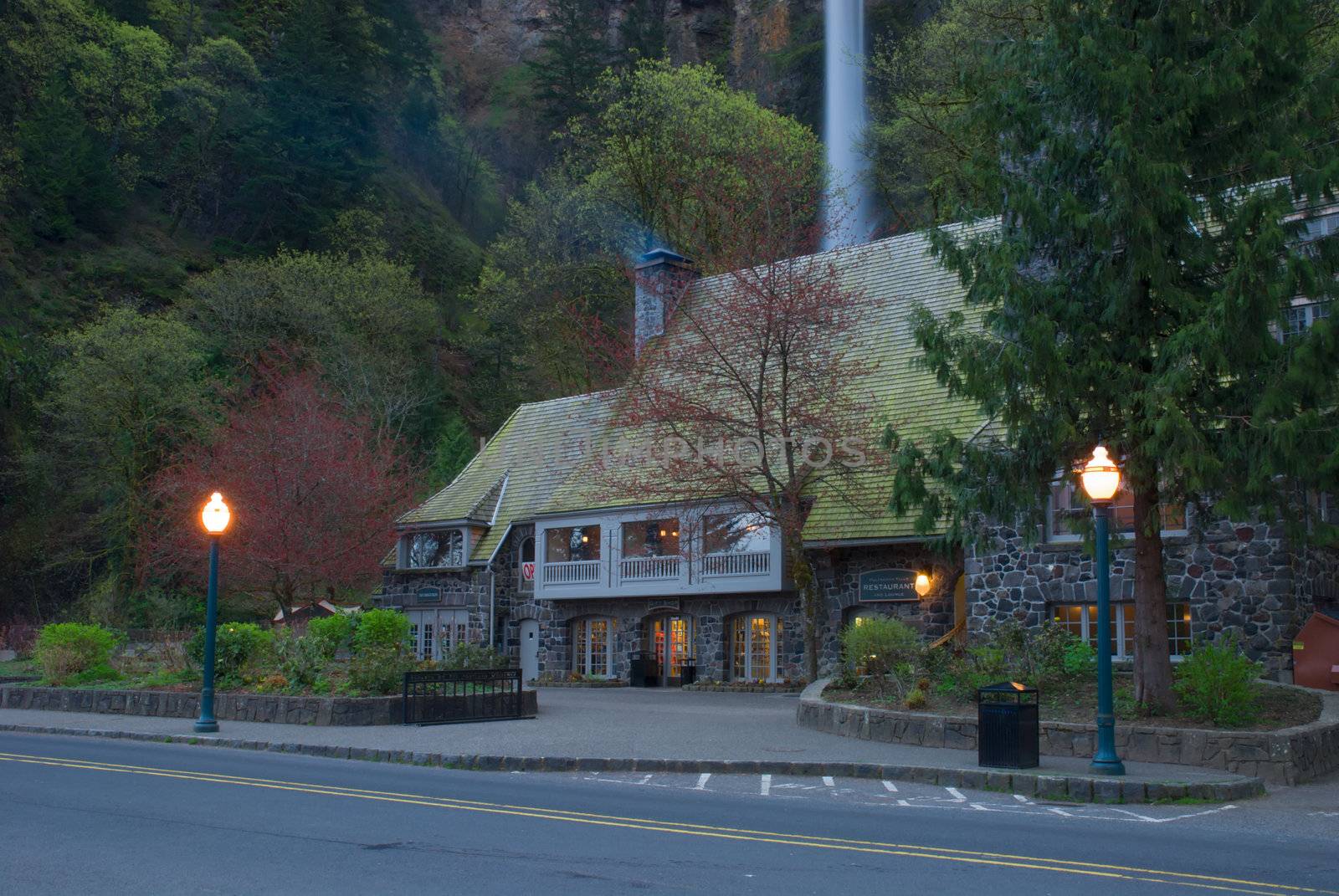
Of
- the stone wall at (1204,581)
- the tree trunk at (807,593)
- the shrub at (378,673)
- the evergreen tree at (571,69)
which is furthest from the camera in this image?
the evergreen tree at (571,69)

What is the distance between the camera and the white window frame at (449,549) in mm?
35469

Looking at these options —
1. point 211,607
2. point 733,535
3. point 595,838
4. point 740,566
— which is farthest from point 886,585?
point 595,838

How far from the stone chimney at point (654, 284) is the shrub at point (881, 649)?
1501cm

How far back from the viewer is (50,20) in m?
59.2

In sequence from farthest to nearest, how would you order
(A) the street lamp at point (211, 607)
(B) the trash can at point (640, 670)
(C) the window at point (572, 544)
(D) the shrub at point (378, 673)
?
(C) the window at point (572, 544) < (B) the trash can at point (640, 670) < (D) the shrub at point (378, 673) < (A) the street lamp at point (211, 607)

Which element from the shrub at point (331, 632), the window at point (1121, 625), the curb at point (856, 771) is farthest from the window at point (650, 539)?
the curb at point (856, 771)

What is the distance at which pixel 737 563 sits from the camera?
28.5 meters

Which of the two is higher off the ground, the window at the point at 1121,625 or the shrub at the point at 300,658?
the window at the point at 1121,625

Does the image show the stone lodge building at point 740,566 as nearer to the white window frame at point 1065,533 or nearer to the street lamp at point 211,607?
the white window frame at point 1065,533

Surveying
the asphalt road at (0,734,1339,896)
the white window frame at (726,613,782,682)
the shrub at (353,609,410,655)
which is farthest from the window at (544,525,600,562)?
the asphalt road at (0,734,1339,896)

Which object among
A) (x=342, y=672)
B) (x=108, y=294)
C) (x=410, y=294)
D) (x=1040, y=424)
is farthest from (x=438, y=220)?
(x=1040, y=424)

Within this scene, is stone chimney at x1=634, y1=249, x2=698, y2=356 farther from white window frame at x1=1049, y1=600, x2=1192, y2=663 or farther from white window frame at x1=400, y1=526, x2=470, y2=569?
white window frame at x1=1049, y1=600, x2=1192, y2=663

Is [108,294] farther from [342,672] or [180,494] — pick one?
[342,672]

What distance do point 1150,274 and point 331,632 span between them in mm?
15675
